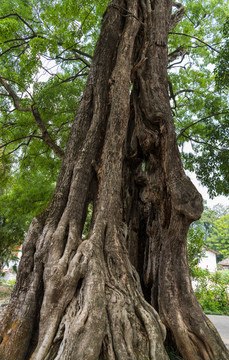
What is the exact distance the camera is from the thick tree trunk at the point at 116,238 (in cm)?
210

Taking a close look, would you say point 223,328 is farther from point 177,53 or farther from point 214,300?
point 177,53

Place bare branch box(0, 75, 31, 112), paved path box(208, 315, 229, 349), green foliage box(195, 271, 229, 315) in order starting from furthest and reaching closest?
1. green foliage box(195, 271, 229, 315)
2. bare branch box(0, 75, 31, 112)
3. paved path box(208, 315, 229, 349)

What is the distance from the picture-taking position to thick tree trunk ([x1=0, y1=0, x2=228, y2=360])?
82.7 inches

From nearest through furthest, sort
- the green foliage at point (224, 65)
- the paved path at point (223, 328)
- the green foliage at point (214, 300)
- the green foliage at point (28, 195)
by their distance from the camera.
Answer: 1. the paved path at point (223, 328)
2. the green foliage at point (224, 65)
3. the green foliage at point (214, 300)
4. the green foliage at point (28, 195)

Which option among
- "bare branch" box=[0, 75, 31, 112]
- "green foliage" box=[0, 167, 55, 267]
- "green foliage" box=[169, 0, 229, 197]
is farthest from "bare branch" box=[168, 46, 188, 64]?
"green foliage" box=[0, 167, 55, 267]

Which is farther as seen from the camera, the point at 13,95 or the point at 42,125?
the point at 13,95

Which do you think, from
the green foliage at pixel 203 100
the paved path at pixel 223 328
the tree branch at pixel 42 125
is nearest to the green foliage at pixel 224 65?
the green foliage at pixel 203 100

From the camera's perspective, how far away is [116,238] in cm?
280

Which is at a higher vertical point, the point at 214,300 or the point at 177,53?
the point at 177,53

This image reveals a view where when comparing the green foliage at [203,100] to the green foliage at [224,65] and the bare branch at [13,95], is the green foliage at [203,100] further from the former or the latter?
the bare branch at [13,95]

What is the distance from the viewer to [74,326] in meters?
1.95

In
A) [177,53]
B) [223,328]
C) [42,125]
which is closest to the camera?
[223,328]

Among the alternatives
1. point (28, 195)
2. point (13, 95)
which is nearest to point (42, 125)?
point (13, 95)

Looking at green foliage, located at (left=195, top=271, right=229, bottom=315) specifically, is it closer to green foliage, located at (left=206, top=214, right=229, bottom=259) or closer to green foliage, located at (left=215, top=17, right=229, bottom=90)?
green foliage, located at (left=215, top=17, right=229, bottom=90)
